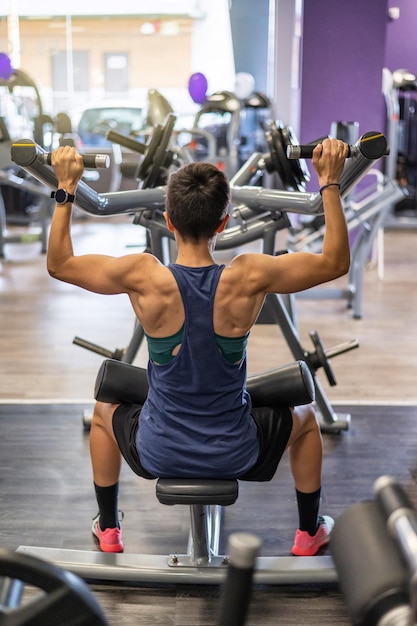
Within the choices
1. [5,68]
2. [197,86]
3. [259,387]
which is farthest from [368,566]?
[5,68]

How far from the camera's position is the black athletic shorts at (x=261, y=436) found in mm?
1778

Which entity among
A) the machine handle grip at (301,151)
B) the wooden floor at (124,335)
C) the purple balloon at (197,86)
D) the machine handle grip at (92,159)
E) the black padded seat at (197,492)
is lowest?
the wooden floor at (124,335)

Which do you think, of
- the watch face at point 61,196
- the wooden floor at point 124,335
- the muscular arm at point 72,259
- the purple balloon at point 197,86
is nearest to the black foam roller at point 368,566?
the muscular arm at point 72,259

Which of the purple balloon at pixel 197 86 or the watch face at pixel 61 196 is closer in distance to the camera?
the watch face at pixel 61 196

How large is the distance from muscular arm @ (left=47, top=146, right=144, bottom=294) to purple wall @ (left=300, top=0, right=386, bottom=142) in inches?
162

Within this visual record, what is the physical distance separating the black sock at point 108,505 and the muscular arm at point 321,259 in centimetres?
67

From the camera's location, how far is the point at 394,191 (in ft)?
14.3

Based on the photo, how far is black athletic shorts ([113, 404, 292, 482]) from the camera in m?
1.78

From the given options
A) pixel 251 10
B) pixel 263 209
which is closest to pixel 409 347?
pixel 263 209

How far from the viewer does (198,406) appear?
66.5 inches

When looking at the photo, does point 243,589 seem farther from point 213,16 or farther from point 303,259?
point 213,16

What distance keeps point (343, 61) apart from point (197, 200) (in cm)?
421

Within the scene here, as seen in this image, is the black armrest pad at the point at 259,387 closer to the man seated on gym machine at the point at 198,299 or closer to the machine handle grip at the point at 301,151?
the man seated on gym machine at the point at 198,299

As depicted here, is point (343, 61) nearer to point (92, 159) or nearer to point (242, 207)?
point (242, 207)
